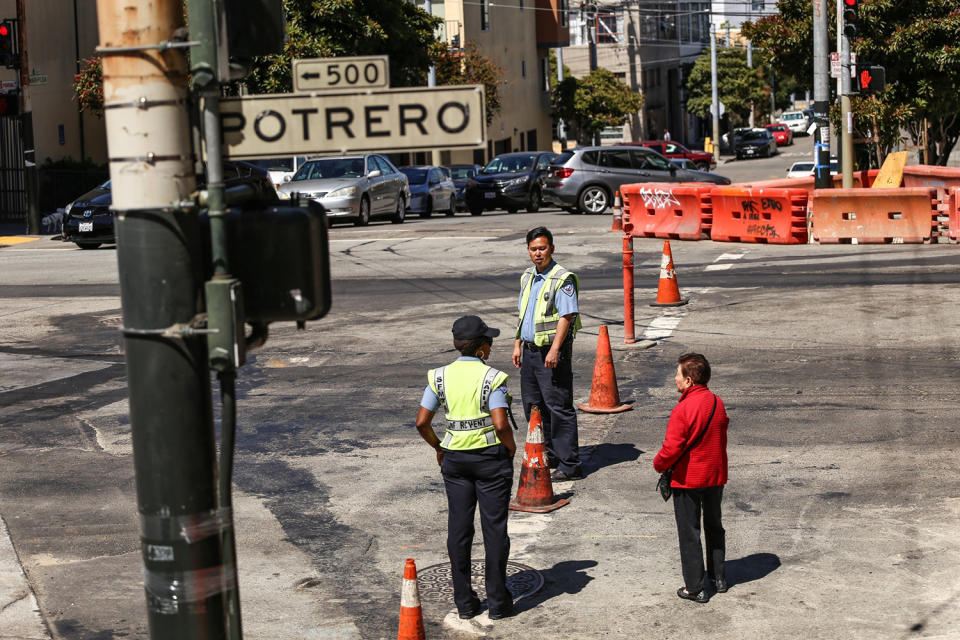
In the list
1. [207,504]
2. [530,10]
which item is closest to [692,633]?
[207,504]

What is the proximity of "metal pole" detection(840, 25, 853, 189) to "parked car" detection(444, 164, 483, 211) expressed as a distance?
1104cm

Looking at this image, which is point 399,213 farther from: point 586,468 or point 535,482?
point 535,482

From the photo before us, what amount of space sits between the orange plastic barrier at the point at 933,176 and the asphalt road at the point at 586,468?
7009mm

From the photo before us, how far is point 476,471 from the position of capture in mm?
7066

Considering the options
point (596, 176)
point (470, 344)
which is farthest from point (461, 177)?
point (470, 344)

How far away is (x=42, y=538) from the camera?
8625 millimetres

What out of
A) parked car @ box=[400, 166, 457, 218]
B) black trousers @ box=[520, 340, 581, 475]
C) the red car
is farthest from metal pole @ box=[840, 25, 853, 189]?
the red car

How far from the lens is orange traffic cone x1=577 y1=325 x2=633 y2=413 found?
1138 cm

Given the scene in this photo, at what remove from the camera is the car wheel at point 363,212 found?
2872 centimetres

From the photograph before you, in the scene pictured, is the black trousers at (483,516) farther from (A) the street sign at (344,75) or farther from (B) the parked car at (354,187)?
(B) the parked car at (354,187)

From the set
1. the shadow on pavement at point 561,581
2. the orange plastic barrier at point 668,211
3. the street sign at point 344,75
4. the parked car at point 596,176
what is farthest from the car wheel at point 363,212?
the street sign at point 344,75

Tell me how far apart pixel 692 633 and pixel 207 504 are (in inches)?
136

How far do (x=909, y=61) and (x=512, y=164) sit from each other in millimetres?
10096

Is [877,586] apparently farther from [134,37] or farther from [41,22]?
[41,22]
